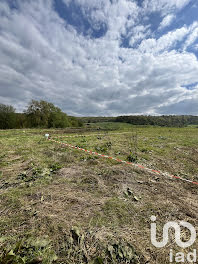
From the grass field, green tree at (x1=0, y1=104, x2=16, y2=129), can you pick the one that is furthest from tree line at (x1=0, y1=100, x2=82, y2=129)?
the grass field

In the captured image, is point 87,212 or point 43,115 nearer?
point 87,212

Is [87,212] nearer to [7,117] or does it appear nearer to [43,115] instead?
[43,115]

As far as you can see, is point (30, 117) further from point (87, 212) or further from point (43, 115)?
Result: point (87, 212)

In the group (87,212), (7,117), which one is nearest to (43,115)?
(7,117)

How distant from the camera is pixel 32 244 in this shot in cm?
199

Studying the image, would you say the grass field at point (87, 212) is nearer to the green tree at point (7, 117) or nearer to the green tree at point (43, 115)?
the green tree at point (43, 115)

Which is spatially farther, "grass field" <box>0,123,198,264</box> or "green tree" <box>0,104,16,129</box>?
"green tree" <box>0,104,16,129</box>

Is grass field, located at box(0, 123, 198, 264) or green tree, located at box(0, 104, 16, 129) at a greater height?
green tree, located at box(0, 104, 16, 129)

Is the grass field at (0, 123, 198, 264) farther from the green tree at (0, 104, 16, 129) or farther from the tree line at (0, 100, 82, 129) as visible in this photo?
the green tree at (0, 104, 16, 129)

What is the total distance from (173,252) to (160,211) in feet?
3.01

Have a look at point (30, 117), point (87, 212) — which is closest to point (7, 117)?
point (30, 117)

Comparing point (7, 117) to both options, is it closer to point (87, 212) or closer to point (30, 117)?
point (30, 117)

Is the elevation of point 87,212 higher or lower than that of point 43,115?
lower

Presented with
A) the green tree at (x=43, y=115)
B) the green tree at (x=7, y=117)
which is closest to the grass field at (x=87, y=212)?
the green tree at (x=43, y=115)
